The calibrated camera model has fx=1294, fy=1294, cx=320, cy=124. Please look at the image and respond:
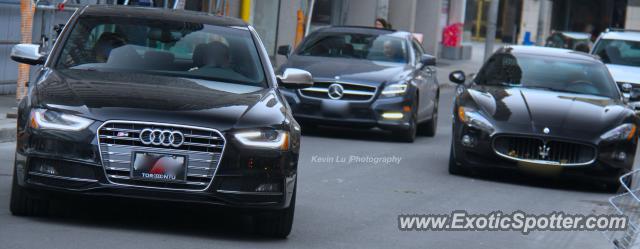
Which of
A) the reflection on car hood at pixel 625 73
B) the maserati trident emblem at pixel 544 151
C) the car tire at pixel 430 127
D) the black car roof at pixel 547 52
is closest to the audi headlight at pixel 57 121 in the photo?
the maserati trident emblem at pixel 544 151

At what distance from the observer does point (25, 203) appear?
27.5 ft

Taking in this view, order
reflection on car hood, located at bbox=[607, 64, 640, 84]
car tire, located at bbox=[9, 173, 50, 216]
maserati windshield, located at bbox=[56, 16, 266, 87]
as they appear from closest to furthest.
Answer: car tire, located at bbox=[9, 173, 50, 216], maserati windshield, located at bbox=[56, 16, 266, 87], reflection on car hood, located at bbox=[607, 64, 640, 84]

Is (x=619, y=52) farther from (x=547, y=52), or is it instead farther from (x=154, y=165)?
(x=154, y=165)

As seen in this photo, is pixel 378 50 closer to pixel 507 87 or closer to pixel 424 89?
pixel 424 89

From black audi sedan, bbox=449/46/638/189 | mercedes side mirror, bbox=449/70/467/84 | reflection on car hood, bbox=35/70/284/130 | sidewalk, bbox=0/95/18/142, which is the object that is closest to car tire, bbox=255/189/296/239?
reflection on car hood, bbox=35/70/284/130

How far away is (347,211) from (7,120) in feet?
19.5

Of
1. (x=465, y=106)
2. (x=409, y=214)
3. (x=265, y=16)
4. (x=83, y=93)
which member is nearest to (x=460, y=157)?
(x=465, y=106)

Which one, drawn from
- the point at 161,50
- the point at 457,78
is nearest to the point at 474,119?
the point at 457,78

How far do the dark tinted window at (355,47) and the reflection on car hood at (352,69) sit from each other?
32 cm

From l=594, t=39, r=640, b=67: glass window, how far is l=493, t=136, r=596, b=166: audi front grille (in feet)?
34.1

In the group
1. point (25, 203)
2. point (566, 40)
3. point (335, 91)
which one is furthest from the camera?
point (566, 40)

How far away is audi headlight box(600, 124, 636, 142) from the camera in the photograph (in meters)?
13.3

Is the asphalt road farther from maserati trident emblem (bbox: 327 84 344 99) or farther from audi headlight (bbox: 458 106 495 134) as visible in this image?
maserati trident emblem (bbox: 327 84 344 99)

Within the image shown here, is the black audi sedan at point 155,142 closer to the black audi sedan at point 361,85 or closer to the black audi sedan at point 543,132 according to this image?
the black audi sedan at point 543,132
